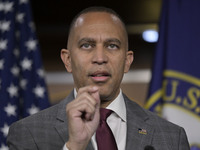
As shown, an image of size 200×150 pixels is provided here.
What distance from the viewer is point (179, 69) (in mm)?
3139

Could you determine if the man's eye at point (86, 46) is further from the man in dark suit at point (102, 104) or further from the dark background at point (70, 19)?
the dark background at point (70, 19)

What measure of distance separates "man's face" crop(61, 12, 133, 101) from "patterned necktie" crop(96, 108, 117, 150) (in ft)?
0.38

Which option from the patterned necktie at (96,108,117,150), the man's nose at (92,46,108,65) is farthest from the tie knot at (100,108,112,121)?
the man's nose at (92,46,108,65)

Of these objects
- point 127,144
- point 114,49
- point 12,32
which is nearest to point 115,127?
point 127,144

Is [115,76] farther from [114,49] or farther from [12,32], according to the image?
[12,32]

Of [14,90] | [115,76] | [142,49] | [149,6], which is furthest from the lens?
[142,49]

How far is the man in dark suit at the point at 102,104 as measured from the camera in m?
1.63

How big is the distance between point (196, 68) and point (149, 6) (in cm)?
176

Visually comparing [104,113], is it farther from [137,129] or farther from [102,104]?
[137,129]

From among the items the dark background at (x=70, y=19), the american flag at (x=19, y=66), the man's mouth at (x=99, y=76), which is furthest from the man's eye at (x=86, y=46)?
the dark background at (x=70, y=19)

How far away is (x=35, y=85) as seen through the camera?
3143 mm

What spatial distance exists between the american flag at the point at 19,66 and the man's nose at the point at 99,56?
159cm

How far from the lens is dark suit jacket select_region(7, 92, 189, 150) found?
1641mm

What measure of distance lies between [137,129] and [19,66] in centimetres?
169
